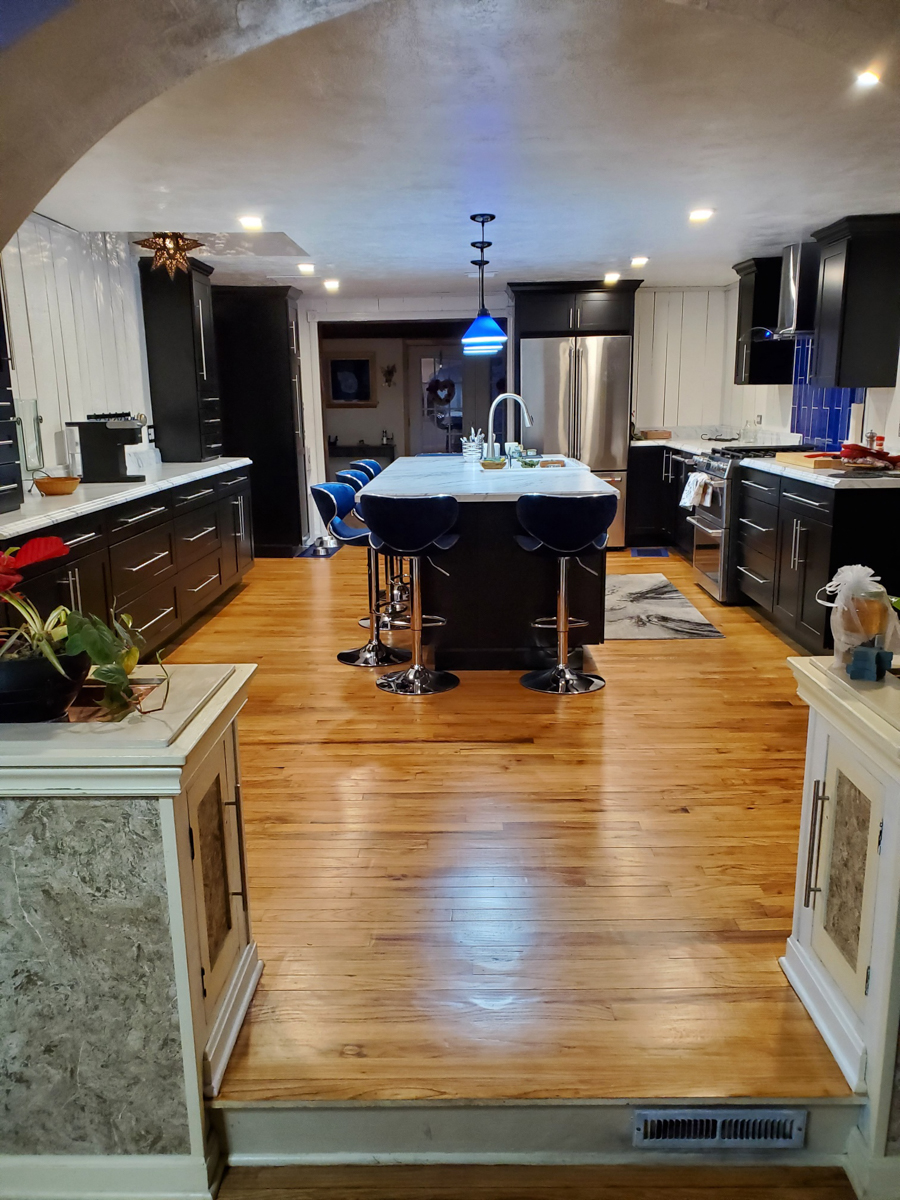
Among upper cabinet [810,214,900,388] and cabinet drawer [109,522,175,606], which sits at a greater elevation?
upper cabinet [810,214,900,388]

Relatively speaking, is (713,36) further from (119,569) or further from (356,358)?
A: (356,358)

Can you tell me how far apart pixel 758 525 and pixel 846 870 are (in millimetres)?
3999

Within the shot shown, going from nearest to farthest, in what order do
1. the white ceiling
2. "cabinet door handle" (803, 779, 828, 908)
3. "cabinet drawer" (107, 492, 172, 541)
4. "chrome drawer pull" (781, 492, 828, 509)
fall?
1. "cabinet door handle" (803, 779, 828, 908)
2. the white ceiling
3. "cabinet drawer" (107, 492, 172, 541)
4. "chrome drawer pull" (781, 492, 828, 509)

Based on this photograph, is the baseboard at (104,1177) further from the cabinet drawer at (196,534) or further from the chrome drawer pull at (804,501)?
the chrome drawer pull at (804,501)

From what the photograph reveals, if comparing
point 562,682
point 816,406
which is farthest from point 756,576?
point 562,682

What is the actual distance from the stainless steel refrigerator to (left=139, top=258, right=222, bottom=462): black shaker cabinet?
294cm

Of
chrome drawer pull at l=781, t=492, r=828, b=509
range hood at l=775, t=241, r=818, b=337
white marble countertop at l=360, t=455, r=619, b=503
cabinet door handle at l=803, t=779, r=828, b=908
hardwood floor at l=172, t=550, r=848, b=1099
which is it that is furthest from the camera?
range hood at l=775, t=241, r=818, b=337

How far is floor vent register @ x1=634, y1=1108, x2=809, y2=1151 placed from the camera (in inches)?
67.5

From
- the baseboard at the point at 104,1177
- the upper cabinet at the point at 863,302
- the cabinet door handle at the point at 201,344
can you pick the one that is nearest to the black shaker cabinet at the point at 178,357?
the cabinet door handle at the point at 201,344

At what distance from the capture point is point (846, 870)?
1.84m

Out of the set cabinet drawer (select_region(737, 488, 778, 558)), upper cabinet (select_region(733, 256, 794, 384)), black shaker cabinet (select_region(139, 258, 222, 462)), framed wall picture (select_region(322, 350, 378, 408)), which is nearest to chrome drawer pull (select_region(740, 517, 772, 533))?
cabinet drawer (select_region(737, 488, 778, 558))

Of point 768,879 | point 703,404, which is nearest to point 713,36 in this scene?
point 768,879

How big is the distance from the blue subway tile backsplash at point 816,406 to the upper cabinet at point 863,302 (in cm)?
42

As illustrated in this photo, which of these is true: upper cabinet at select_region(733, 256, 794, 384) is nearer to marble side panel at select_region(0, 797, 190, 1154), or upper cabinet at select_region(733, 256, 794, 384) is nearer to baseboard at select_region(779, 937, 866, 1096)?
baseboard at select_region(779, 937, 866, 1096)
